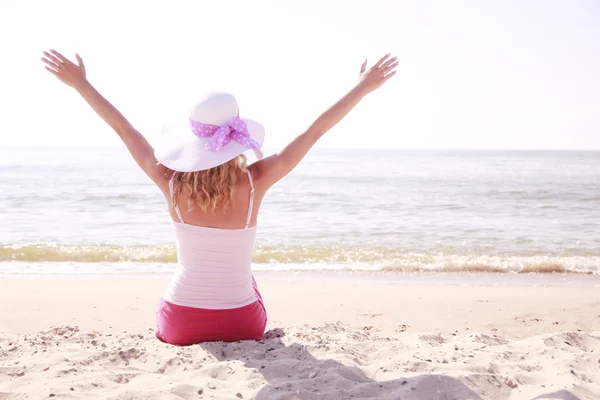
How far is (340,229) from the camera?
438 inches

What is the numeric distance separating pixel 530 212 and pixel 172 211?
13.0 m

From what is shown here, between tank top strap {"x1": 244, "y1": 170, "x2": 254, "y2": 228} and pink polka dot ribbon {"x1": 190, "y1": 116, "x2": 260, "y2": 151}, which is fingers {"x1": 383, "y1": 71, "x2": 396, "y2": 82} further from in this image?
tank top strap {"x1": 244, "y1": 170, "x2": 254, "y2": 228}

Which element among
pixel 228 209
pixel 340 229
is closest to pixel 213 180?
pixel 228 209

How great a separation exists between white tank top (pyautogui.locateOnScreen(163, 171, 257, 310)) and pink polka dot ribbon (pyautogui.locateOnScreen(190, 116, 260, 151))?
0.19 meters

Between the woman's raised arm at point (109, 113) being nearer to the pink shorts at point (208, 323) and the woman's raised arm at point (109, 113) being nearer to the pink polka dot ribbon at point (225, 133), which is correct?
the pink polka dot ribbon at point (225, 133)

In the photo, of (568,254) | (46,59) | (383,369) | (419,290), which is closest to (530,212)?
(568,254)

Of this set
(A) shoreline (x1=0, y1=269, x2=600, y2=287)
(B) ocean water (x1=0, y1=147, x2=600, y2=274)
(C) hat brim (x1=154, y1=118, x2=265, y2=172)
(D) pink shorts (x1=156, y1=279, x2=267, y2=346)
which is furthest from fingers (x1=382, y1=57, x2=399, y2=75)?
(B) ocean water (x1=0, y1=147, x2=600, y2=274)

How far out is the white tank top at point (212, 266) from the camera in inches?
111

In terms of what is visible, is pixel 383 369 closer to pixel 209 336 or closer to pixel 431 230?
pixel 209 336

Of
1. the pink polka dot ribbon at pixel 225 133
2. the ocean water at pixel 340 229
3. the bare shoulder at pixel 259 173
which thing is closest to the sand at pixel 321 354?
the bare shoulder at pixel 259 173

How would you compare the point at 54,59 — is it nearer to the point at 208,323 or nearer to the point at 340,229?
the point at 208,323

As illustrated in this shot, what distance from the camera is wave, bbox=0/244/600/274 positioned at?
7.68 metres

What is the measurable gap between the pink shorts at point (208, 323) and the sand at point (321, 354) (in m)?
0.07

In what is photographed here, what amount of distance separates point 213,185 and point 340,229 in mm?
8526
